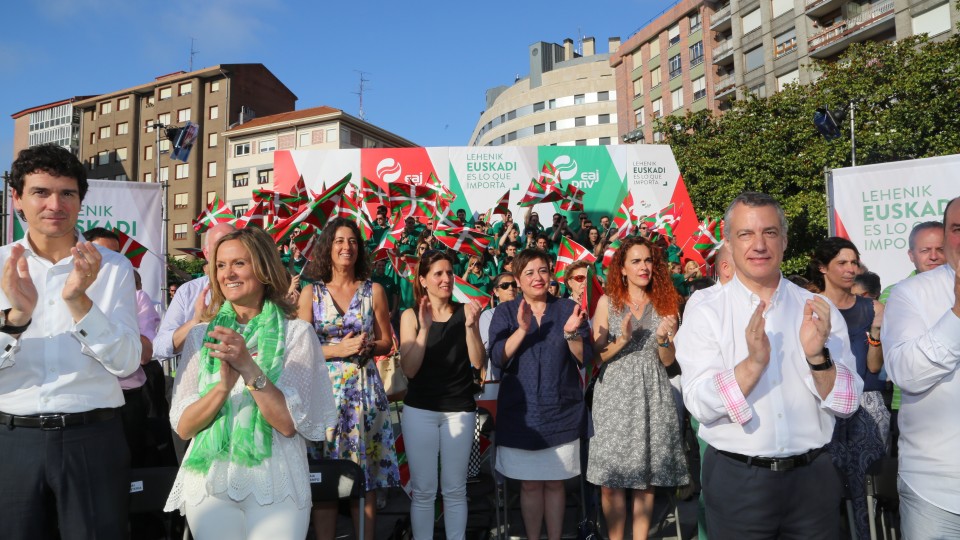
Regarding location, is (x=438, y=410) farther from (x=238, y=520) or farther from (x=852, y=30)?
(x=852, y=30)

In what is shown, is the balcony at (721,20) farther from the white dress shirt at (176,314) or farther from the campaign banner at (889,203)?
the white dress shirt at (176,314)

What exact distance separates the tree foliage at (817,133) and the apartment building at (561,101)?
151ft

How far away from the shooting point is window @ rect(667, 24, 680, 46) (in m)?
49.1

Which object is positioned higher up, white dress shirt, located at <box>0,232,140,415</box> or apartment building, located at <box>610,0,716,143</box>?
apartment building, located at <box>610,0,716,143</box>

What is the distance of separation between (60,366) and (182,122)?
211ft

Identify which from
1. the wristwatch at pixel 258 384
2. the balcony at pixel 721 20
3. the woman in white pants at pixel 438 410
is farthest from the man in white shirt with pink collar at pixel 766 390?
the balcony at pixel 721 20

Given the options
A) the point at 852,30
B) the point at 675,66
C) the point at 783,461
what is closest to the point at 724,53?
the point at 675,66

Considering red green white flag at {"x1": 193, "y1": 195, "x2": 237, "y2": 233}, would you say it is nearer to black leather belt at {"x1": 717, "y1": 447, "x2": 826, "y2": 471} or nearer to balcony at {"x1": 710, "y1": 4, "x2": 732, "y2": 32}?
black leather belt at {"x1": 717, "y1": 447, "x2": 826, "y2": 471}

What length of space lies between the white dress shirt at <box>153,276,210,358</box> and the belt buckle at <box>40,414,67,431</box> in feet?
5.13

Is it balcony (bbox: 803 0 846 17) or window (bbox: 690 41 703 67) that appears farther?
window (bbox: 690 41 703 67)

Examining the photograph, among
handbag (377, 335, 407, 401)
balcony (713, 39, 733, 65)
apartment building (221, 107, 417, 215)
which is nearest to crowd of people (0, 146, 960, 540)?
handbag (377, 335, 407, 401)

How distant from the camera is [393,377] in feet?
16.2

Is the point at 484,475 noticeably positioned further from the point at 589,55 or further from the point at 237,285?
A: the point at 589,55

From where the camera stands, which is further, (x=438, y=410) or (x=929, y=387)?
(x=438, y=410)
